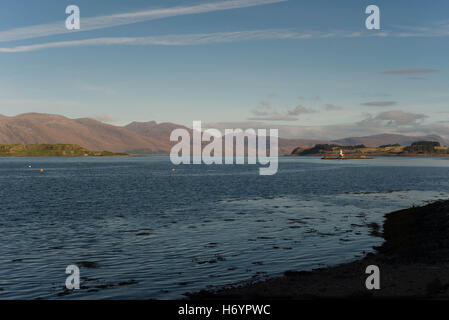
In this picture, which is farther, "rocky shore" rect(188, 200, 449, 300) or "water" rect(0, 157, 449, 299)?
"water" rect(0, 157, 449, 299)

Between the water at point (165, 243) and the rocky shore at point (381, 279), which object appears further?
the water at point (165, 243)

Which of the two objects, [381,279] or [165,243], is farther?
[165,243]

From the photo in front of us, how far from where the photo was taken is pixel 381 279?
2259 centimetres

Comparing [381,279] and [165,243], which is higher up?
[381,279]

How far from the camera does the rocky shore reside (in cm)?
2002

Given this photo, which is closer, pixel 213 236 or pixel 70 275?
pixel 70 275

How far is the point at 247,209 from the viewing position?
58938mm

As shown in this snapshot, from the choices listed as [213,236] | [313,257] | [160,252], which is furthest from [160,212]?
[313,257]

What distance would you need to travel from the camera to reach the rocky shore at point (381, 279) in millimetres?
20016
